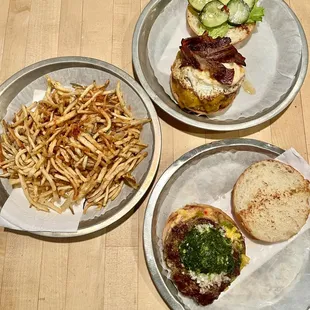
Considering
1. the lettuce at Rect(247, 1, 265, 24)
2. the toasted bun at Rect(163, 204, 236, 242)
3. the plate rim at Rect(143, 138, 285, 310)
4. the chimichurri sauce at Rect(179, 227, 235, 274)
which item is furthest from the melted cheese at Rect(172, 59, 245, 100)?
the chimichurri sauce at Rect(179, 227, 235, 274)

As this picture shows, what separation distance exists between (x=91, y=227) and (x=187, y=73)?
952 mm

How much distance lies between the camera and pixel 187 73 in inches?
92.3

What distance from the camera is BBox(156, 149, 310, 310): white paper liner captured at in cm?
225

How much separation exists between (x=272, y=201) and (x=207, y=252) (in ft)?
1.50

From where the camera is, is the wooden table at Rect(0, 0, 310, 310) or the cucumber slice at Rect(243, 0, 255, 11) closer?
the wooden table at Rect(0, 0, 310, 310)

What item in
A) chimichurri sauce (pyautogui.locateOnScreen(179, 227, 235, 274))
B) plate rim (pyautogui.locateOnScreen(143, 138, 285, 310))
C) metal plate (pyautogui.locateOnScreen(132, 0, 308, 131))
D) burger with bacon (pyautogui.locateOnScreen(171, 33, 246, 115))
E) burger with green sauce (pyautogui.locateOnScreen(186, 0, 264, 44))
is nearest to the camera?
chimichurri sauce (pyautogui.locateOnScreen(179, 227, 235, 274))

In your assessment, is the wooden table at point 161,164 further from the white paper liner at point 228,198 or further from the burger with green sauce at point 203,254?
the burger with green sauce at point 203,254

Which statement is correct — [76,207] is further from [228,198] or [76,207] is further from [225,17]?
[225,17]

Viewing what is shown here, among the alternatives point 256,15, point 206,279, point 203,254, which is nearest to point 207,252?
point 203,254

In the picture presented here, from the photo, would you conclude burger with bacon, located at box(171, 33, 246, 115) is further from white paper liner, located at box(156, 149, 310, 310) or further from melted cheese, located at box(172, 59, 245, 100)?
white paper liner, located at box(156, 149, 310, 310)

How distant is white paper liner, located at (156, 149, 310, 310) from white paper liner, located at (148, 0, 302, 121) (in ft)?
0.94

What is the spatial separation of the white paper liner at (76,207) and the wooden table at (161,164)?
155 mm

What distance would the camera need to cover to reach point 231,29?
2590 millimetres

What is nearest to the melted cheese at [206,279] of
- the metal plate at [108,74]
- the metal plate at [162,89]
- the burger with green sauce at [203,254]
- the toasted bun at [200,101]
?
the burger with green sauce at [203,254]
